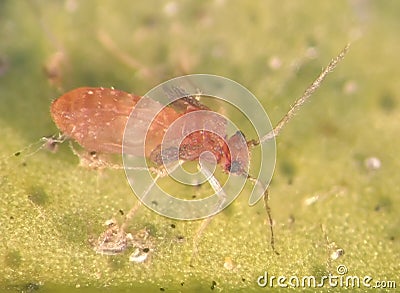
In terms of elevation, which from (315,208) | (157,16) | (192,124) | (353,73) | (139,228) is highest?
(157,16)

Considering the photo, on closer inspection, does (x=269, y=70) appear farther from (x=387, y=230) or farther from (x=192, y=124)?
(x=387, y=230)

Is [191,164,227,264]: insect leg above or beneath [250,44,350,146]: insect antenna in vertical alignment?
beneath

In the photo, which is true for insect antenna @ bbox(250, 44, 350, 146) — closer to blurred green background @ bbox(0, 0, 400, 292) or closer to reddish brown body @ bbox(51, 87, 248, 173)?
blurred green background @ bbox(0, 0, 400, 292)

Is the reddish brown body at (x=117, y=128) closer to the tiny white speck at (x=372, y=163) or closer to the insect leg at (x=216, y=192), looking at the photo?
the insect leg at (x=216, y=192)

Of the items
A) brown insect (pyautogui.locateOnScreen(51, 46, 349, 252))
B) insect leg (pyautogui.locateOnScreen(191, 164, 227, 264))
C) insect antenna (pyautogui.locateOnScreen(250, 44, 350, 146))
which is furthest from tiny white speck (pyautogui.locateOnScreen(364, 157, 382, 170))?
insect leg (pyautogui.locateOnScreen(191, 164, 227, 264))

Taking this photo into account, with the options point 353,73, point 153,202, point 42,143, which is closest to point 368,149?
point 353,73

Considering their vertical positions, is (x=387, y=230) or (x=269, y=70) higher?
(x=269, y=70)

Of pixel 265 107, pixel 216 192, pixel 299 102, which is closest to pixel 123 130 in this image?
pixel 216 192

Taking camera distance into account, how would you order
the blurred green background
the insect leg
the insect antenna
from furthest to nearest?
1. the insect antenna
2. the insect leg
3. the blurred green background
